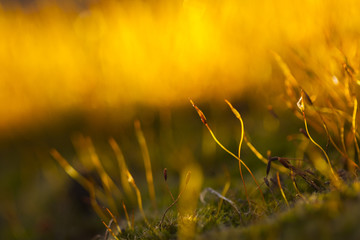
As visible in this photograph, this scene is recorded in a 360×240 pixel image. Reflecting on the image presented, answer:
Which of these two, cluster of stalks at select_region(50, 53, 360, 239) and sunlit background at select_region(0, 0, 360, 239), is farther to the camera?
sunlit background at select_region(0, 0, 360, 239)

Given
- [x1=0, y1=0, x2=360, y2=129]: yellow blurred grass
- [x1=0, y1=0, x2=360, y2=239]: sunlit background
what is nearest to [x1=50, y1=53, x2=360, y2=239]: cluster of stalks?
[x1=0, y1=0, x2=360, y2=239]: sunlit background

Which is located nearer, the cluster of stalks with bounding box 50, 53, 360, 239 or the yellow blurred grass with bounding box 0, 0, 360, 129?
the cluster of stalks with bounding box 50, 53, 360, 239

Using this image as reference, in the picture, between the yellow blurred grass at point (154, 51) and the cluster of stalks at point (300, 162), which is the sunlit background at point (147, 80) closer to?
the yellow blurred grass at point (154, 51)

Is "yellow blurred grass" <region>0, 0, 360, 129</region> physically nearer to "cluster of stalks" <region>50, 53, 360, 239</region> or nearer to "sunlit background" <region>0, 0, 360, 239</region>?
"sunlit background" <region>0, 0, 360, 239</region>

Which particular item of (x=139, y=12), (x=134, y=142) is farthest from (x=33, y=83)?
(x=134, y=142)

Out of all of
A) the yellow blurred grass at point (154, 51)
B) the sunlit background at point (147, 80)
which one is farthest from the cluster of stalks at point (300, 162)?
the yellow blurred grass at point (154, 51)

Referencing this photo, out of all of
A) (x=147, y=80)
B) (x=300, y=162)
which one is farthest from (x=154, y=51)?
(x=300, y=162)

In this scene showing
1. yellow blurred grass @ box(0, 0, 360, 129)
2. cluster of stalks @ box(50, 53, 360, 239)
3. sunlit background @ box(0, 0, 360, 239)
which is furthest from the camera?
yellow blurred grass @ box(0, 0, 360, 129)

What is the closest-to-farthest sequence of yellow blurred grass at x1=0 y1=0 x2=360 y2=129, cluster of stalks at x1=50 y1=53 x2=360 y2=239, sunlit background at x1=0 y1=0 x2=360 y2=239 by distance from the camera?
1. cluster of stalks at x1=50 y1=53 x2=360 y2=239
2. sunlit background at x1=0 y1=0 x2=360 y2=239
3. yellow blurred grass at x1=0 y1=0 x2=360 y2=129
